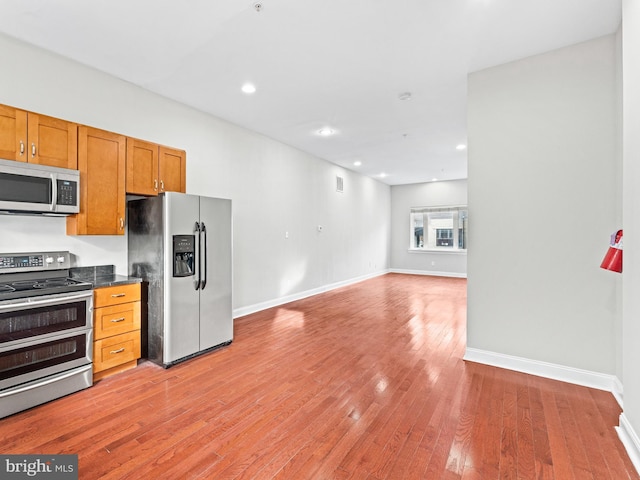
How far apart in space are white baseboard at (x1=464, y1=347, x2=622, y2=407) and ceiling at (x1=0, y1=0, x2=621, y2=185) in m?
2.97

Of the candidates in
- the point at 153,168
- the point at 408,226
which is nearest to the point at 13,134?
the point at 153,168

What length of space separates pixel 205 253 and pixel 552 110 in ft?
12.5

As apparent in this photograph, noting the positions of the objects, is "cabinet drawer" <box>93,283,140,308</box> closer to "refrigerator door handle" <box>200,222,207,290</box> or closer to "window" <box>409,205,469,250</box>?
"refrigerator door handle" <box>200,222,207,290</box>

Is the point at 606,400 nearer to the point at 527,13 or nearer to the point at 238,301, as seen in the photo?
the point at 527,13

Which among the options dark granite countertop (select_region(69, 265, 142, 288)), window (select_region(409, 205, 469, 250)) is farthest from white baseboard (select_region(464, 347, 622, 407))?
window (select_region(409, 205, 469, 250))

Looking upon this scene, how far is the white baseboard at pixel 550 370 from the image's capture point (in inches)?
105

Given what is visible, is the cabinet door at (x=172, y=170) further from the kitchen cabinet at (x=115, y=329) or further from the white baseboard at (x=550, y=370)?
the white baseboard at (x=550, y=370)

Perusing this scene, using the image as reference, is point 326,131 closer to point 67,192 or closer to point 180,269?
point 180,269

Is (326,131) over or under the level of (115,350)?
over

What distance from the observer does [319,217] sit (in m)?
7.00

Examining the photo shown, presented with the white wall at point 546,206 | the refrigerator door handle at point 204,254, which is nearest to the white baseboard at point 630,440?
the white wall at point 546,206

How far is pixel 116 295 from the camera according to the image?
294 cm

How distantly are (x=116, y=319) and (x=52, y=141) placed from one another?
1678mm

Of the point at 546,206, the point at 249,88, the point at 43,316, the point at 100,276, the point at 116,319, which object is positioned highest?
the point at 249,88
